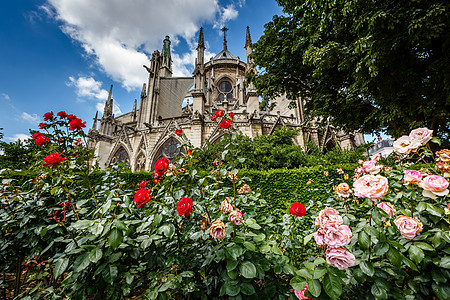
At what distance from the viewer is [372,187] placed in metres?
1.09

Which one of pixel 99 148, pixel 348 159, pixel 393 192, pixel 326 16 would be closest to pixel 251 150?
pixel 348 159

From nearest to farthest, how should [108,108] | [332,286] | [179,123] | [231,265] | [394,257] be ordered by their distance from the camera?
[332,286] → [394,257] → [231,265] → [179,123] → [108,108]

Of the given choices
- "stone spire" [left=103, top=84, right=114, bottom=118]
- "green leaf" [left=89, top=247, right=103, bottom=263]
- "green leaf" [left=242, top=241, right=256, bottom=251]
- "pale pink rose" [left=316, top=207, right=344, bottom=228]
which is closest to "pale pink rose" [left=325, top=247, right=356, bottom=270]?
"pale pink rose" [left=316, top=207, right=344, bottom=228]

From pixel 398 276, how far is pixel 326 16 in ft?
25.2

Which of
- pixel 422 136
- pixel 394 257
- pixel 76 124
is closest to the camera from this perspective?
pixel 394 257

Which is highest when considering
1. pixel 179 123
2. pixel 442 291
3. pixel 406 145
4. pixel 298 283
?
pixel 179 123

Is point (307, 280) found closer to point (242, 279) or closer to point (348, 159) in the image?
point (242, 279)

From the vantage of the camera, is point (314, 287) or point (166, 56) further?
point (166, 56)

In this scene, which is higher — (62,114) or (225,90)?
(225,90)

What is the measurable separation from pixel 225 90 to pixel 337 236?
27274 millimetres

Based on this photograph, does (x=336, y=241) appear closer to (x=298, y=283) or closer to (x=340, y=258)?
(x=340, y=258)

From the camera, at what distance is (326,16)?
20.5 ft

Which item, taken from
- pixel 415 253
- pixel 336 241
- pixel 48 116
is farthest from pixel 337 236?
Answer: pixel 48 116

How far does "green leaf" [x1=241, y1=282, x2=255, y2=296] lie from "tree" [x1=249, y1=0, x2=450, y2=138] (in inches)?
253
